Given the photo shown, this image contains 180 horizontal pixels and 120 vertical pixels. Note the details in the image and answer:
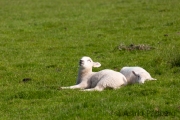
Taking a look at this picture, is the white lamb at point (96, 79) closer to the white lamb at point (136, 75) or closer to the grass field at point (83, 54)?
the white lamb at point (136, 75)

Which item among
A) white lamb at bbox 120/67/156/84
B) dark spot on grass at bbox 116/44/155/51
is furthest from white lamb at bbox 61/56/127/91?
dark spot on grass at bbox 116/44/155/51

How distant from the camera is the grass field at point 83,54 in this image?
10516mm

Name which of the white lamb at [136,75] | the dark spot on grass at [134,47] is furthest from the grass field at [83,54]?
the white lamb at [136,75]

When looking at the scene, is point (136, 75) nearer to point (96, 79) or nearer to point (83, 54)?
point (96, 79)

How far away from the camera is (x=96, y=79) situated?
13289 millimetres

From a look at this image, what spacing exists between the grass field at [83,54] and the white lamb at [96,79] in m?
0.42

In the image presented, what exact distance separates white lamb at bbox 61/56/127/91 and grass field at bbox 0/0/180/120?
A: 16.6 inches

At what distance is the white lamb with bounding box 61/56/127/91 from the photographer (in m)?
12.7

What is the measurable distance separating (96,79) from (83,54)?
6247mm

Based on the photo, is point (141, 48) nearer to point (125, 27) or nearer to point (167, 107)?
point (125, 27)

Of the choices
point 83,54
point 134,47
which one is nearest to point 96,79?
point 134,47

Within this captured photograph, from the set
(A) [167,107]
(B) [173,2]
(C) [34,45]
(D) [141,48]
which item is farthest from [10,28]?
(A) [167,107]

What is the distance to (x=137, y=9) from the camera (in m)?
31.4

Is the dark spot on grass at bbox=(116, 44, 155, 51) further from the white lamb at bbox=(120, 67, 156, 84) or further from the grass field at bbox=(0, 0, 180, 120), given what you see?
the white lamb at bbox=(120, 67, 156, 84)
